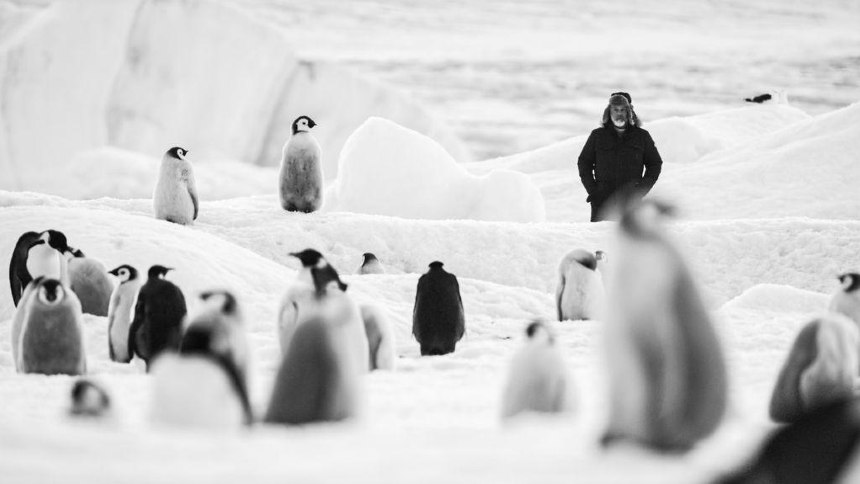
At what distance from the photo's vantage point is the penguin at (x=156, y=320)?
19.9ft

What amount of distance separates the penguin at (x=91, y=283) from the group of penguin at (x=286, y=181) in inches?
108

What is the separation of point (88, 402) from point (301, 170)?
7.91m

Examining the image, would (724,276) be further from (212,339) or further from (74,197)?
(74,197)

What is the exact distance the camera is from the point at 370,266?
10.4 meters

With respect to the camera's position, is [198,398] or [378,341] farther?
[378,341]

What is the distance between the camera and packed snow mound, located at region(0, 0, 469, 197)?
24.5 m

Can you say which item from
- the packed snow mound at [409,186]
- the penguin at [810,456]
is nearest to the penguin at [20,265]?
the penguin at [810,456]

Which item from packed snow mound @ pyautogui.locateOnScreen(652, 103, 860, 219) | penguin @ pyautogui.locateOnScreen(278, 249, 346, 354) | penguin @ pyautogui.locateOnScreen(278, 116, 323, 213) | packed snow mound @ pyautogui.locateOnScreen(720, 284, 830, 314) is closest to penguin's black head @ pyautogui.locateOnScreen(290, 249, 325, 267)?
penguin @ pyautogui.locateOnScreen(278, 249, 346, 354)

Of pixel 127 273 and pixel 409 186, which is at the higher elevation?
pixel 409 186

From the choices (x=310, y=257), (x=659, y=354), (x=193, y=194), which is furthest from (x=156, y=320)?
(x=193, y=194)

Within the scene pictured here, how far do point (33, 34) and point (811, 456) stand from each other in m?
24.5

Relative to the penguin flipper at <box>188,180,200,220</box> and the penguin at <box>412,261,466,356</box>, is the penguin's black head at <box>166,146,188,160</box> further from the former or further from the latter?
the penguin at <box>412,261,466,356</box>

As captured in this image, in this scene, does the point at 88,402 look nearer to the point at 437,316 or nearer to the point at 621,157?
the point at 437,316

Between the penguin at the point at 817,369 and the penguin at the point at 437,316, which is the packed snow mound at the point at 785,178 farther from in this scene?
the penguin at the point at 817,369
